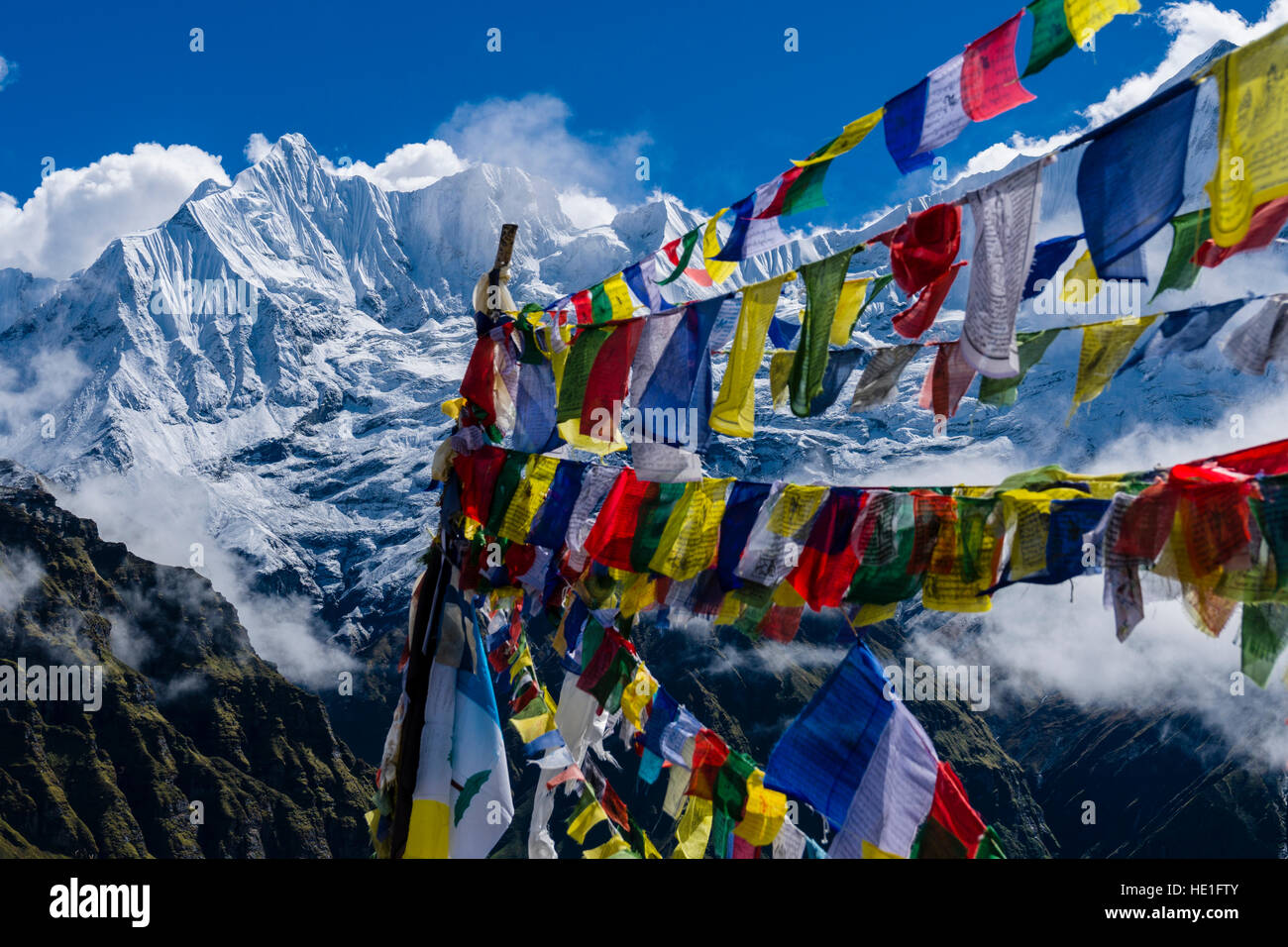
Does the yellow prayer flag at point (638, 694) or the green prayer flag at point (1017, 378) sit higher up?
the green prayer flag at point (1017, 378)

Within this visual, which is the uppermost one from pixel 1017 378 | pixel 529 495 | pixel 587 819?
pixel 1017 378

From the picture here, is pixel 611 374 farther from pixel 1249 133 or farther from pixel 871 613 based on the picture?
pixel 1249 133

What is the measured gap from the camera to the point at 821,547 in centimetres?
746

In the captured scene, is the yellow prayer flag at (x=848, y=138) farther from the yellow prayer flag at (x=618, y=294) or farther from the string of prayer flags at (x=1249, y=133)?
the yellow prayer flag at (x=618, y=294)

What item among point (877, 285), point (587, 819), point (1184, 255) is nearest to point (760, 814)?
point (587, 819)

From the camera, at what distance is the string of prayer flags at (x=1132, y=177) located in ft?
17.0

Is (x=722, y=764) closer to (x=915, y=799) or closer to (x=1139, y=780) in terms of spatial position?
→ (x=915, y=799)

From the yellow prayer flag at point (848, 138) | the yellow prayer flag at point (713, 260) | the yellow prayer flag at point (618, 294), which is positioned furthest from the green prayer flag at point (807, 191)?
the yellow prayer flag at point (618, 294)

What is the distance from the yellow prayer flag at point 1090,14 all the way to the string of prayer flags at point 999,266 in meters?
0.75

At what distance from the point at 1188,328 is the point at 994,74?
234 cm

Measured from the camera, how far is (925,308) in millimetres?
6836

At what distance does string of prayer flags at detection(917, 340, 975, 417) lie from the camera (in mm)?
7133

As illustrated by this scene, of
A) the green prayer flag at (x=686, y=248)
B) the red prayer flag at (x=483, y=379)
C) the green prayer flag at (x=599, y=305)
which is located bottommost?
the red prayer flag at (x=483, y=379)
